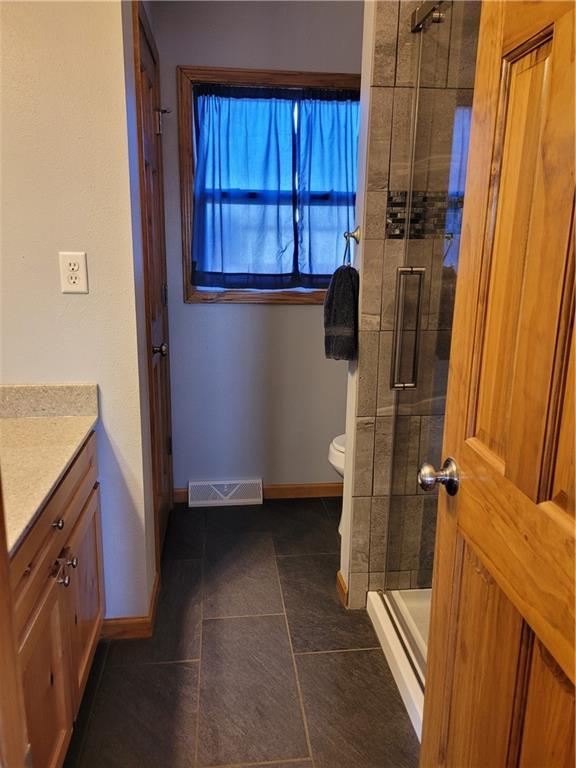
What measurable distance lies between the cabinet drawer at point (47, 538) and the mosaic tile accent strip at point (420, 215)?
50.0 inches

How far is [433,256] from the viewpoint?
6.37ft

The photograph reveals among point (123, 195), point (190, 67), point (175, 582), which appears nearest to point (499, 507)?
point (123, 195)

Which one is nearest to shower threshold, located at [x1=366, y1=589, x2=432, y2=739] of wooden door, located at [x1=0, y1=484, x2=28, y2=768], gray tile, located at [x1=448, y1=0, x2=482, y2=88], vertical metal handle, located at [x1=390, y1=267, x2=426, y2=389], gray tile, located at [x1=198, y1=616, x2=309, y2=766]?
gray tile, located at [x1=198, y1=616, x2=309, y2=766]

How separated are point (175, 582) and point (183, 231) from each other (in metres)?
1.72

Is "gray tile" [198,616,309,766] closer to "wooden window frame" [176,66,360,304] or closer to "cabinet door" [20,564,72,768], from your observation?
"cabinet door" [20,564,72,768]

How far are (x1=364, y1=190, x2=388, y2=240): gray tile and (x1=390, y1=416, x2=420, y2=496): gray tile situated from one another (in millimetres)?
593

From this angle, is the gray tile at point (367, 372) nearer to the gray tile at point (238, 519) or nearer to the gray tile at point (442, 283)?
the gray tile at point (442, 283)

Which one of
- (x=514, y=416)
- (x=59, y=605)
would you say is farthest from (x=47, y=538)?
(x=514, y=416)

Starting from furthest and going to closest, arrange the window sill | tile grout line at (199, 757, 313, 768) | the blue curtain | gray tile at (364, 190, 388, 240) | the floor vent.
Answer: the floor vent < the window sill < the blue curtain < gray tile at (364, 190, 388, 240) < tile grout line at (199, 757, 313, 768)

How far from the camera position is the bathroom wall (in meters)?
1.63

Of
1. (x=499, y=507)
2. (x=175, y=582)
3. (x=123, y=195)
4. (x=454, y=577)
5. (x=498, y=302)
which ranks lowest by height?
(x=175, y=582)

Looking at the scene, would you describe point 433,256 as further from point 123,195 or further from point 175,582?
point 175,582

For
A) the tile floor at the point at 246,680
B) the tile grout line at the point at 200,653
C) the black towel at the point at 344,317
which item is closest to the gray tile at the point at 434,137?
the black towel at the point at 344,317

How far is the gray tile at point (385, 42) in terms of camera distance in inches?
71.2
